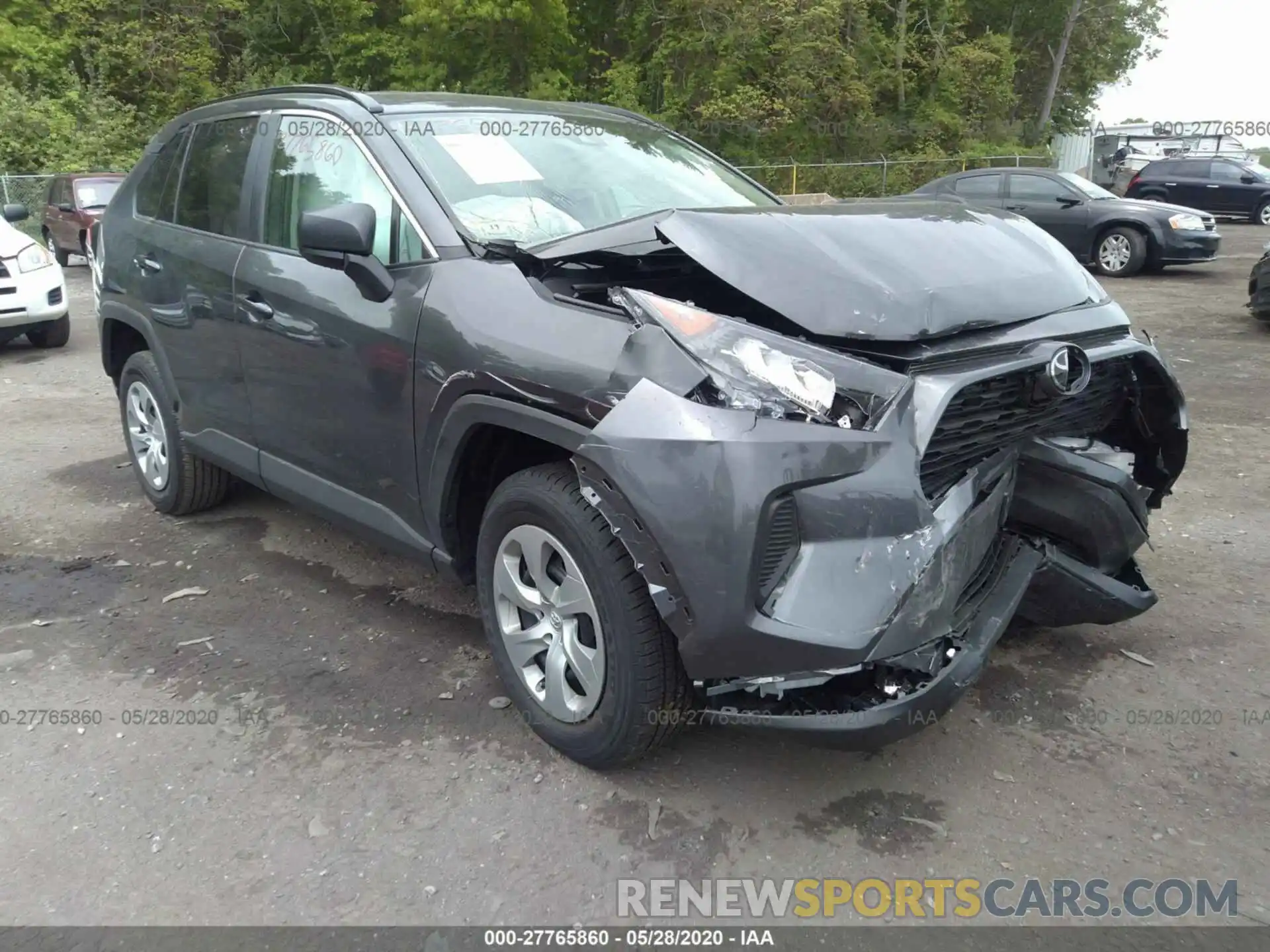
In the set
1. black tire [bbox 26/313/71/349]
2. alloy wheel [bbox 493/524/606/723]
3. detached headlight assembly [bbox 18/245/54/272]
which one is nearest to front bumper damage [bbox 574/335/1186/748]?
alloy wheel [bbox 493/524/606/723]

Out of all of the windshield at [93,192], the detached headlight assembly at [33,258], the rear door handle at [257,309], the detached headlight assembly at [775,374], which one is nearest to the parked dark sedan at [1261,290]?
the detached headlight assembly at [775,374]

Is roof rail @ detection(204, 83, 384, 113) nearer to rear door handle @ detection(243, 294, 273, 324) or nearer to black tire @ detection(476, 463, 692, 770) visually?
rear door handle @ detection(243, 294, 273, 324)

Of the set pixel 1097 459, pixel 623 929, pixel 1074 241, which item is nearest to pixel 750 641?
pixel 623 929

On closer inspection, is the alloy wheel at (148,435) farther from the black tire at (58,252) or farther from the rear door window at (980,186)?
the black tire at (58,252)

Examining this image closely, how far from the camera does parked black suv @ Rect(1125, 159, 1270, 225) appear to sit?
853 inches

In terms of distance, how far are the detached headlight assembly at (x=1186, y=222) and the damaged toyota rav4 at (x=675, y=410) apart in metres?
11.7

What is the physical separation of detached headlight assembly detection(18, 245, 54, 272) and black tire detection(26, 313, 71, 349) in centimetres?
51

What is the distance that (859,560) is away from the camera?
2.31 metres

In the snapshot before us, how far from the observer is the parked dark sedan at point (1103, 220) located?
1347 centimetres

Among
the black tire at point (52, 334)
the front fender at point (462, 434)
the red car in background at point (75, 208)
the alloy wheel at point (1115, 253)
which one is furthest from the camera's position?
the red car in background at point (75, 208)

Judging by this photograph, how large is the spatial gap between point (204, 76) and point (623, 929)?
32.6m

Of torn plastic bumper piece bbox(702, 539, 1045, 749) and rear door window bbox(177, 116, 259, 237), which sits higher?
rear door window bbox(177, 116, 259, 237)

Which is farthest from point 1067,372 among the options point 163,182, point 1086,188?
point 1086,188

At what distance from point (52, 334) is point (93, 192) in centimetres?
909
